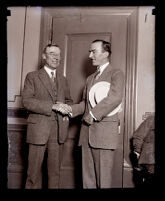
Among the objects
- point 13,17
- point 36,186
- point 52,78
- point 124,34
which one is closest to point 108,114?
point 52,78

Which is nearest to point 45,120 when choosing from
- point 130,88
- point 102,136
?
point 102,136

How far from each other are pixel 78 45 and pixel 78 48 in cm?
2

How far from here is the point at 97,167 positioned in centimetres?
175

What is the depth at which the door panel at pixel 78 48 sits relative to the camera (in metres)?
2.38

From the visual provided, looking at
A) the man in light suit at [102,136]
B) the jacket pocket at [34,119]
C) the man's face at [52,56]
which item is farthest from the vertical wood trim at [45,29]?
the man in light suit at [102,136]

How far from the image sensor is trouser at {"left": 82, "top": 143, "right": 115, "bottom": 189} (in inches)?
68.1

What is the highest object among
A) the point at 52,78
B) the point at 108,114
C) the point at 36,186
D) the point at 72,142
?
the point at 52,78

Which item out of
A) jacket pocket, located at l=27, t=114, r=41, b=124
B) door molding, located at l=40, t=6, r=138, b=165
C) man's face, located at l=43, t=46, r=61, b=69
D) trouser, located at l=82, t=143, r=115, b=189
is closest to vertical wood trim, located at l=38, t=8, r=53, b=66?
door molding, located at l=40, t=6, r=138, b=165

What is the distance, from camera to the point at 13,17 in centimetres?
252

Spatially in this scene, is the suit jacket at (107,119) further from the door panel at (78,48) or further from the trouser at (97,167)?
the door panel at (78,48)

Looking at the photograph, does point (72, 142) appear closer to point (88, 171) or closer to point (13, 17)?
point (88, 171)

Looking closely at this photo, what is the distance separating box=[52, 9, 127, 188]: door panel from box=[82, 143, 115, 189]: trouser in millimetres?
575
